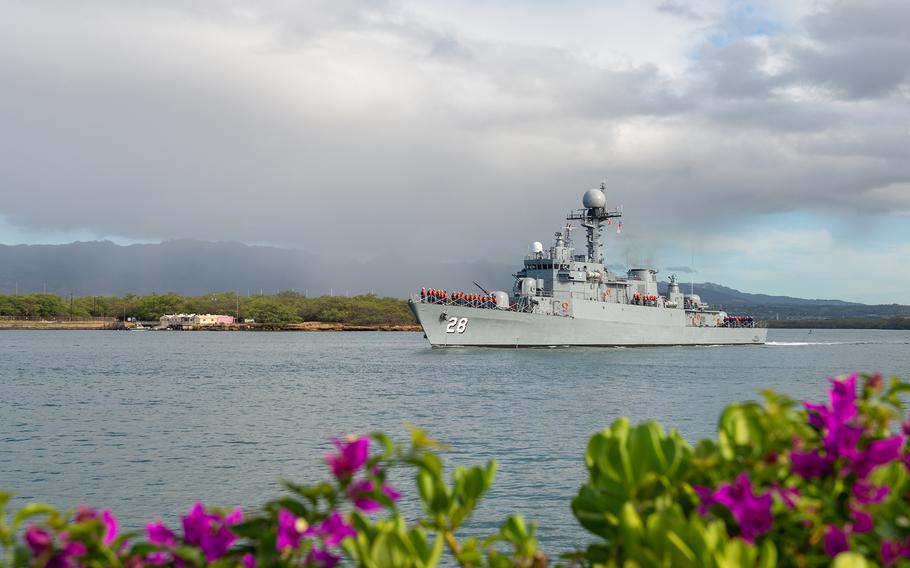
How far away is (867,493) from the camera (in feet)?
8.13

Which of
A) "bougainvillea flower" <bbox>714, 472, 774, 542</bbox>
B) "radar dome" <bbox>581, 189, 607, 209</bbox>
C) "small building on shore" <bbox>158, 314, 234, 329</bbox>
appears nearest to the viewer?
"bougainvillea flower" <bbox>714, 472, 774, 542</bbox>

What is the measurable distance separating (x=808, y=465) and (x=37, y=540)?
2.30 metres

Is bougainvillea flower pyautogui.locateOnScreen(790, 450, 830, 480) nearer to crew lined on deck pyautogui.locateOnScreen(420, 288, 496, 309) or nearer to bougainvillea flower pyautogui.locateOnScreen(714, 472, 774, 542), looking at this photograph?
bougainvillea flower pyautogui.locateOnScreen(714, 472, 774, 542)

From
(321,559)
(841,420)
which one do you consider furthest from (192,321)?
(841,420)

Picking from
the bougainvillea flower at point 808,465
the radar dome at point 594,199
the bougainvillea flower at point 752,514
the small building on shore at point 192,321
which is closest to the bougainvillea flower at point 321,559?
the bougainvillea flower at point 752,514

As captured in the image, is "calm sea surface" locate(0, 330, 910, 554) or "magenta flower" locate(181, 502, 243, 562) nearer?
"magenta flower" locate(181, 502, 243, 562)

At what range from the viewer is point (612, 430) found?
2967 millimetres

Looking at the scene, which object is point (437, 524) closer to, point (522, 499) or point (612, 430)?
point (612, 430)

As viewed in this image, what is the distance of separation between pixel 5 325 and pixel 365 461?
20637cm

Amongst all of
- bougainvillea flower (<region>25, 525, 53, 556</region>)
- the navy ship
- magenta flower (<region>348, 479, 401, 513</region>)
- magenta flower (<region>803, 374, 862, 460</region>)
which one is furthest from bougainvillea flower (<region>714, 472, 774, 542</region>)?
the navy ship

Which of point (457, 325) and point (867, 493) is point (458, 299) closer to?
point (457, 325)

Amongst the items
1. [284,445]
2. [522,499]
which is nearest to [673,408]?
[284,445]

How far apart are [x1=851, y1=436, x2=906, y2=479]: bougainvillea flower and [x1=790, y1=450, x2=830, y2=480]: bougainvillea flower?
0.31 ft

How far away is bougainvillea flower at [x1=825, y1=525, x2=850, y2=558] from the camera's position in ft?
7.73
